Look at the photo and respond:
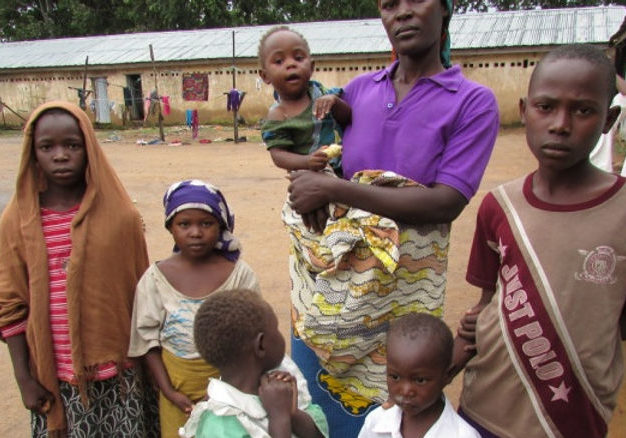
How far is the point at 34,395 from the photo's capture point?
2008mm

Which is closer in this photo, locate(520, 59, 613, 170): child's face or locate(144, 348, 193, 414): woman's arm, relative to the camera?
locate(520, 59, 613, 170): child's face

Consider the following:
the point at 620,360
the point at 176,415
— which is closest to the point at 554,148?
the point at 620,360

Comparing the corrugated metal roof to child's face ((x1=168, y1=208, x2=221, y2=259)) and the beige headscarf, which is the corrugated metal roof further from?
the beige headscarf

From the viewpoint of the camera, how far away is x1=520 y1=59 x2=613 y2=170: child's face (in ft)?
4.28

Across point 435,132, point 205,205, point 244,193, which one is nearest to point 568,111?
point 435,132

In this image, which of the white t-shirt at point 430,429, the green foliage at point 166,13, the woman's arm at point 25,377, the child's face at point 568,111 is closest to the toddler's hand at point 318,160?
the child's face at point 568,111

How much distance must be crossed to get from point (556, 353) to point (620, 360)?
199 millimetres

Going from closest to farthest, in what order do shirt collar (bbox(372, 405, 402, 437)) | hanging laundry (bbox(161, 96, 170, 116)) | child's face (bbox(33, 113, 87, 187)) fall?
shirt collar (bbox(372, 405, 402, 437)) < child's face (bbox(33, 113, 87, 187)) < hanging laundry (bbox(161, 96, 170, 116))

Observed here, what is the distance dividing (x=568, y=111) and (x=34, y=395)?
6.77 ft

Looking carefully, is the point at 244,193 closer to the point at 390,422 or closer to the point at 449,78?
the point at 449,78

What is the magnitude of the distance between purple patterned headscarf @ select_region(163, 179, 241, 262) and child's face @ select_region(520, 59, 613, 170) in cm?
119

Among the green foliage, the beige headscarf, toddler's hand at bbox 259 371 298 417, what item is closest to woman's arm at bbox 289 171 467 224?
toddler's hand at bbox 259 371 298 417

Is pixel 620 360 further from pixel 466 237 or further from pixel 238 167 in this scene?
pixel 238 167

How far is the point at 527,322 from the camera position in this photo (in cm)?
140
